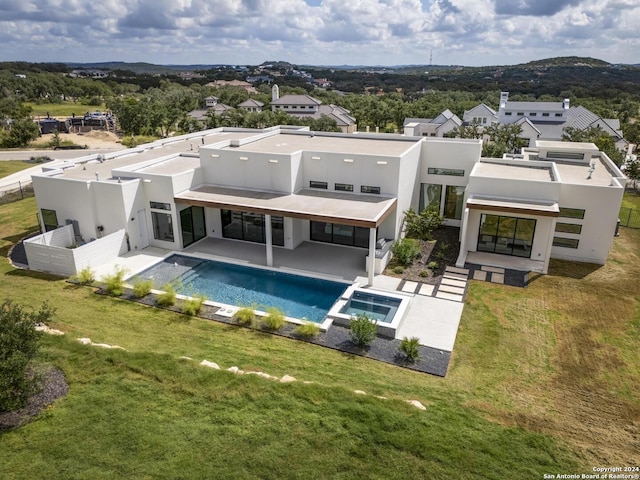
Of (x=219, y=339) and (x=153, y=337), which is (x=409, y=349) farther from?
(x=153, y=337)

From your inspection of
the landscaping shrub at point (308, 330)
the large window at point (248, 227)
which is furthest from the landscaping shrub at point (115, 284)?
the landscaping shrub at point (308, 330)

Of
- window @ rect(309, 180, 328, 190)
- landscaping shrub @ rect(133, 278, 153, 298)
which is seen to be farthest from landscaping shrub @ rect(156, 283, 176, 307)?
window @ rect(309, 180, 328, 190)

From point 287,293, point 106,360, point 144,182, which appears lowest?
point 287,293

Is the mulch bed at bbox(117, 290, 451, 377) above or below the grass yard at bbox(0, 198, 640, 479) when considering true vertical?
below

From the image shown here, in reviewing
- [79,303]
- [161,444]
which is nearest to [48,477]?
[161,444]

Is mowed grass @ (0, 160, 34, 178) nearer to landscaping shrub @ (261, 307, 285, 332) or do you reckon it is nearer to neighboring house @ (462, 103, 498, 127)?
landscaping shrub @ (261, 307, 285, 332)

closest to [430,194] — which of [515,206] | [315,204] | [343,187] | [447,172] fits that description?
[447,172]

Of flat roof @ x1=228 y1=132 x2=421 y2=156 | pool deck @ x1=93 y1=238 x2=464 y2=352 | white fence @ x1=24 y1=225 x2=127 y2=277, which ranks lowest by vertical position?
pool deck @ x1=93 y1=238 x2=464 y2=352
